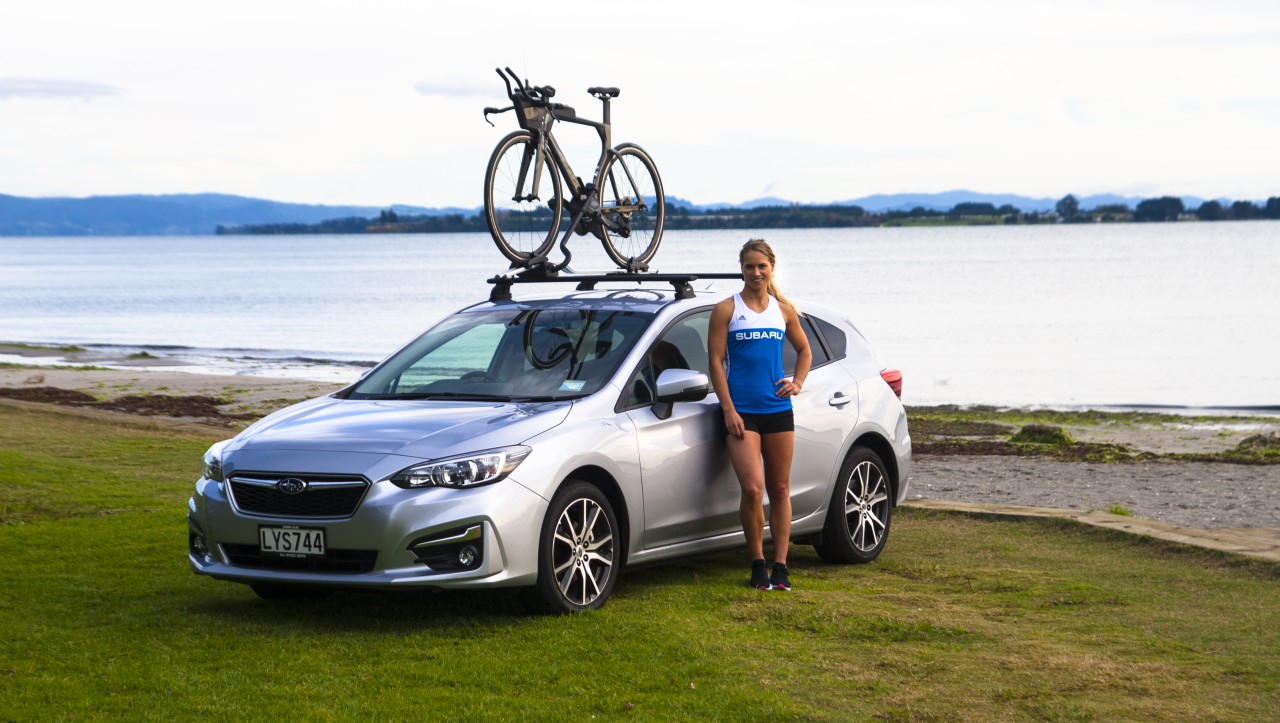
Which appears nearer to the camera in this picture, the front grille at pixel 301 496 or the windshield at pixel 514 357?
the front grille at pixel 301 496

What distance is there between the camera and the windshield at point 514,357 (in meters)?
7.74

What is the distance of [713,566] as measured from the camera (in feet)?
29.4

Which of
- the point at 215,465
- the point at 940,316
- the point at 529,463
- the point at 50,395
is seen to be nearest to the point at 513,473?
the point at 529,463

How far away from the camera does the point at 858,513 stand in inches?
365

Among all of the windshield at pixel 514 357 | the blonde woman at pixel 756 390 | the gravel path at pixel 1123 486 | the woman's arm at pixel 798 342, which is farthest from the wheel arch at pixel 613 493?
the gravel path at pixel 1123 486

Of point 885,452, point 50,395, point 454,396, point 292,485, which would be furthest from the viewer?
point 50,395

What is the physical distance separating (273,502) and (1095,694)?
3.79 meters

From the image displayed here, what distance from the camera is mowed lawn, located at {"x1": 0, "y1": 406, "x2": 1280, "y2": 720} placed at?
575 cm

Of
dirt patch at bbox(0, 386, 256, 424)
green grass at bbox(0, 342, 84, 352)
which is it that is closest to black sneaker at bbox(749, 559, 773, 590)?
dirt patch at bbox(0, 386, 256, 424)

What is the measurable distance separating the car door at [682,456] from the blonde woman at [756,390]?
0.15 meters

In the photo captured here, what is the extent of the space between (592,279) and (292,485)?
269 centimetres

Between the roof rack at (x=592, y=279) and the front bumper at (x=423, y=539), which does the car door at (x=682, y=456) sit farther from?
the front bumper at (x=423, y=539)

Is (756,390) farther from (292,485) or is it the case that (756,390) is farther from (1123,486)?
(1123,486)

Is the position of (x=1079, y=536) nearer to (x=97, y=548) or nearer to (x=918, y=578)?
(x=918, y=578)
